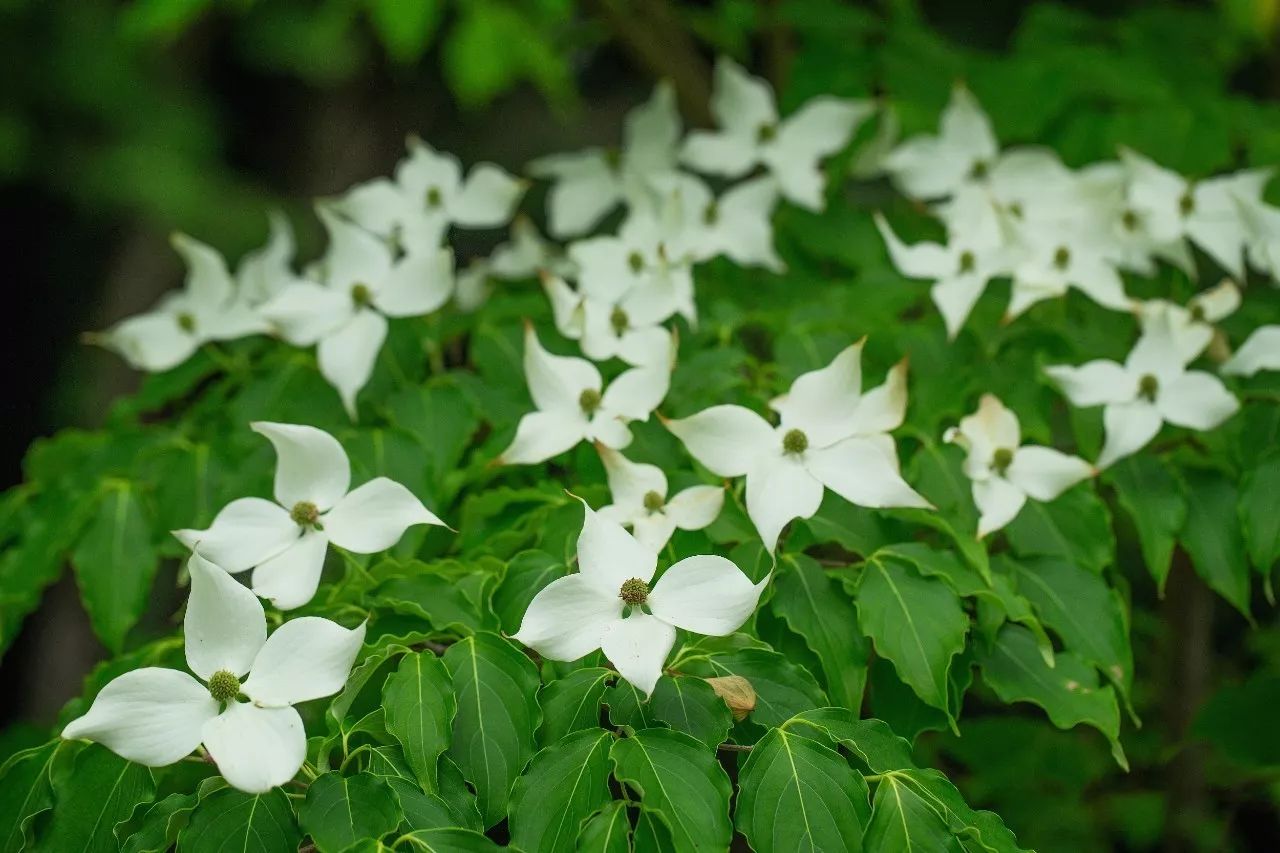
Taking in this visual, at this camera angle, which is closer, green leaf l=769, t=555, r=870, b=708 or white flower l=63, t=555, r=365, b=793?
white flower l=63, t=555, r=365, b=793

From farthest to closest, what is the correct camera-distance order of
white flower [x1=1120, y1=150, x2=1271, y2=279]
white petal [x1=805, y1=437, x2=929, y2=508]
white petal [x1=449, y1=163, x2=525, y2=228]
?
white petal [x1=449, y1=163, x2=525, y2=228], white flower [x1=1120, y1=150, x2=1271, y2=279], white petal [x1=805, y1=437, x2=929, y2=508]

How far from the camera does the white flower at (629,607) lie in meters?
0.81

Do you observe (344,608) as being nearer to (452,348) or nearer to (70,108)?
(452,348)

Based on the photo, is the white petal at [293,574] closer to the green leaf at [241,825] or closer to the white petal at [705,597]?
the green leaf at [241,825]

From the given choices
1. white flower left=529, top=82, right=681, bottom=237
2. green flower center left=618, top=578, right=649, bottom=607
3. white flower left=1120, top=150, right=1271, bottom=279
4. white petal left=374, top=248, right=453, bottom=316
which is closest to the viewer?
green flower center left=618, top=578, right=649, bottom=607

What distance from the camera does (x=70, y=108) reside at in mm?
3307

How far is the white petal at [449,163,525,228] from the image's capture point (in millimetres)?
1479

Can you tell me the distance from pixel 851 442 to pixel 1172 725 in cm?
107

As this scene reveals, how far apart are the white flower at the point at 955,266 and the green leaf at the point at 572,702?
1.98 ft

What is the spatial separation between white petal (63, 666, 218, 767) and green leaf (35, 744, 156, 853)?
0.12m

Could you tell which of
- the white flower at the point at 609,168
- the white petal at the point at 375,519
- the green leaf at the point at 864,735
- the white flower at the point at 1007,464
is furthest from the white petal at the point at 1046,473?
the white flower at the point at 609,168

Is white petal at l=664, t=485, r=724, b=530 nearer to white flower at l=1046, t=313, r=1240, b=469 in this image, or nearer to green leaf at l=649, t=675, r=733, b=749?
green leaf at l=649, t=675, r=733, b=749

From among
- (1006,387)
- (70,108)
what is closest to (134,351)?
(1006,387)

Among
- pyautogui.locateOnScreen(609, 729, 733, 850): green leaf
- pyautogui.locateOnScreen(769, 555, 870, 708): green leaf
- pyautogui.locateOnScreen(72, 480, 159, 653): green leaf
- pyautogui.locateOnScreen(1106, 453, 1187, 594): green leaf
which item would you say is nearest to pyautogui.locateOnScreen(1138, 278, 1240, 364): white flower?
pyautogui.locateOnScreen(1106, 453, 1187, 594): green leaf
